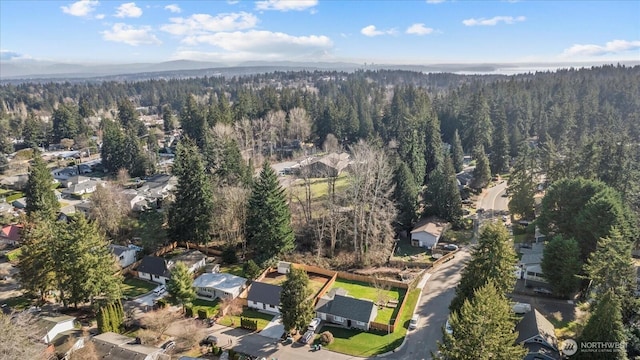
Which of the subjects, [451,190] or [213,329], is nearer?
[213,329]

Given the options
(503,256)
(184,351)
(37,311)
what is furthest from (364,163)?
(37,311)

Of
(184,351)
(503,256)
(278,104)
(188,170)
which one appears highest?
(278,104)

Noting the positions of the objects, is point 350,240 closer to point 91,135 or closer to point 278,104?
point 278,104

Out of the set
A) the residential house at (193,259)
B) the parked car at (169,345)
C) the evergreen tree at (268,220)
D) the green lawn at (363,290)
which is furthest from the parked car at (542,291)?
the residential house at (193,259)

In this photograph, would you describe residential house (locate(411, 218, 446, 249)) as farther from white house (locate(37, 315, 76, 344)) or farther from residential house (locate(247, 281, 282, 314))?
white house (locate(37, 315, 76, 344))

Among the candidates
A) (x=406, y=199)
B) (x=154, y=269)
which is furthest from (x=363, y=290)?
(x=154, y=269)
